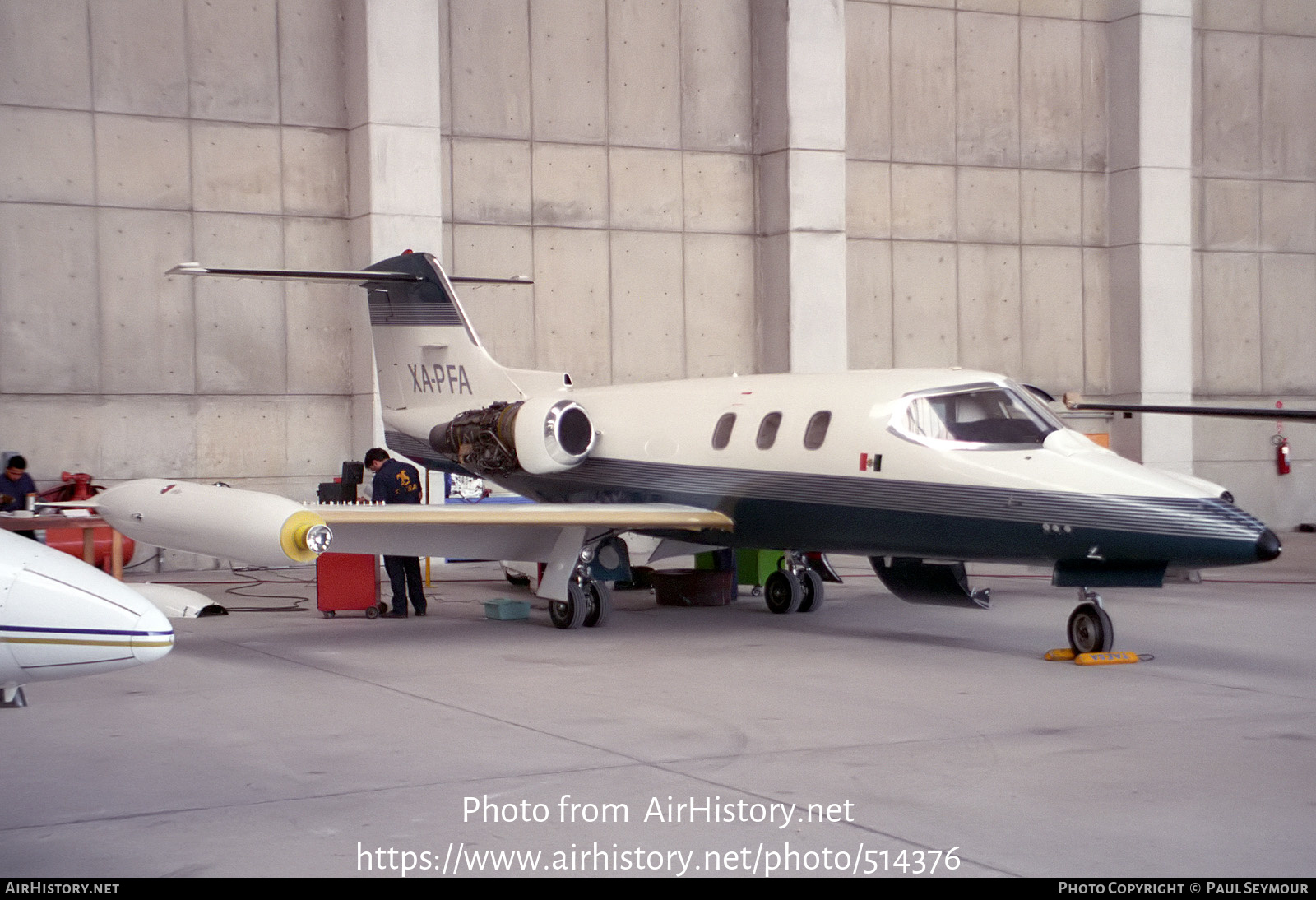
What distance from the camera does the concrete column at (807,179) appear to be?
21953 millimetres

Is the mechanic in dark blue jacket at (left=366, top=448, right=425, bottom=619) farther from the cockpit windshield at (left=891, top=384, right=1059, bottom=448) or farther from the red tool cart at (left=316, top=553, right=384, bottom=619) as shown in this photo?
the cockpit windshield at (left=891, top=384, right=1059, bottom=448)

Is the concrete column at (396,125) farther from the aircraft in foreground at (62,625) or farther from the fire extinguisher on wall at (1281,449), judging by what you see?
the fire extinguisher on wall at (1281,449)

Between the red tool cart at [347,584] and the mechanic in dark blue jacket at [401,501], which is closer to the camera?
the red tool cart at [347,584]

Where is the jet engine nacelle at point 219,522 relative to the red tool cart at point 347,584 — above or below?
above

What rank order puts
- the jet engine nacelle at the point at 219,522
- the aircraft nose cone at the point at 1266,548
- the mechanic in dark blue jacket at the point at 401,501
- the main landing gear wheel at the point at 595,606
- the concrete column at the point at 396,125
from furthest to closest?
the concrete column at the point at 396,125 < the mechanic in dark blue jacket at the point at 401,501 < the main landing gear wheel at the point at 595,606 < the jet engine nacelle at the point at 219,522 < the aircraft nose cone at the point at 1266,548

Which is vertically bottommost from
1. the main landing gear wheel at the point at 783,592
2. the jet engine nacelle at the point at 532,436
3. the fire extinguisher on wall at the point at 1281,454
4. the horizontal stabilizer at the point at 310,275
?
the main landing gear wheel at the point at 783,592

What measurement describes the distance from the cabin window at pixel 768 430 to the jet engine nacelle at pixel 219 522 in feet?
12.7

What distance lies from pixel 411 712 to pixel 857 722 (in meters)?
2.62

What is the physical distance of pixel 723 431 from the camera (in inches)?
512

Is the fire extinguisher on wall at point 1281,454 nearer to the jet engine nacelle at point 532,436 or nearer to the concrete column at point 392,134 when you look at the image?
the concrete column at point 392,134

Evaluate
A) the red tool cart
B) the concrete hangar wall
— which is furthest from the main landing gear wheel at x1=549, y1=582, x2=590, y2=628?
the concrete hangar wall

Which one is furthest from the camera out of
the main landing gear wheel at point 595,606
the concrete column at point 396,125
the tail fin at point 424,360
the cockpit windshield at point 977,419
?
the concrete column at point 396,125

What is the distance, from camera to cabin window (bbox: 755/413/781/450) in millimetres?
12539

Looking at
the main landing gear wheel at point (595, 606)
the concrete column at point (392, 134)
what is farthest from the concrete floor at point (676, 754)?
the concrete column at point (392, 134)
